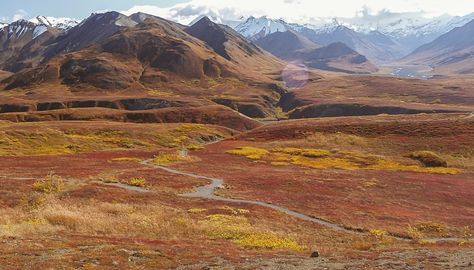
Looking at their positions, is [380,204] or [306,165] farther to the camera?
[306,165]

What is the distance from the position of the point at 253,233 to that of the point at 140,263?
15048 mm

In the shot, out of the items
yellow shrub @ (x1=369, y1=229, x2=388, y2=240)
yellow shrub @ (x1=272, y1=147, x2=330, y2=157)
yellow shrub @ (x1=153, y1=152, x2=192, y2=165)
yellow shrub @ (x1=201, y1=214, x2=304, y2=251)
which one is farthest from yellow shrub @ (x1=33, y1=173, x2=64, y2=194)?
yellow shrub @ (x1=272, y1=147, x2=330, y2=157)

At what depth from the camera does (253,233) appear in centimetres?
3912

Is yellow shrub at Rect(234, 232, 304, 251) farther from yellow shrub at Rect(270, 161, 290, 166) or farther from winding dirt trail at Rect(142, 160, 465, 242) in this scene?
yellow shrub at Rect(270, 161, 290, 166)

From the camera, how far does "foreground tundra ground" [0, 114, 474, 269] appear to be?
2850cm

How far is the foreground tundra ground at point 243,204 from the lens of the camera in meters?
28.5

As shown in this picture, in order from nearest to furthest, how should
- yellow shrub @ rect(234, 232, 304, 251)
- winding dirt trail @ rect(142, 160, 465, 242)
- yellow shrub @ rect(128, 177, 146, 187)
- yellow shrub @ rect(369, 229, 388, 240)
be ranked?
1. yellow shrub @ rect(234, 232, 304, 251)
2. yellow shrub @ rect(369, 229, 388, 240)
3. winding dirt trail @ rect(142, 160, 465, 242)
4. yellow shrub @ rect(128, 177, 146, 187)

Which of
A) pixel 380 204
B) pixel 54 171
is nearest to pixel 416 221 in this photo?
pixel 380 204

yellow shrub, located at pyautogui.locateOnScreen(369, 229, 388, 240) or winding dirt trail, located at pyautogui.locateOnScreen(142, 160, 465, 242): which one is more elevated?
yellow shrub, located at pyautogui.locateOnScreen(369, 229, 388, 240)

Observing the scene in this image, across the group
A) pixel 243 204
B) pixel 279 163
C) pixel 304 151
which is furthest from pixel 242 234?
pixel 304 151

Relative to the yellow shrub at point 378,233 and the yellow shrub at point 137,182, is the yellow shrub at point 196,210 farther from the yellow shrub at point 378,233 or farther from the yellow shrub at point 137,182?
the yellow shrub at point 378,233

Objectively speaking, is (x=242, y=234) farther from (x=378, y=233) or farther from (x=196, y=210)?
(x=378, y=233)

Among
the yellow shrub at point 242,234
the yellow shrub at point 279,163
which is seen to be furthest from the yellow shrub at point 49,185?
the yellow shrub at point 279,163

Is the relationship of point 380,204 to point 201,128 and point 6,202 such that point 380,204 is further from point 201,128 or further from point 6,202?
point 201,128
